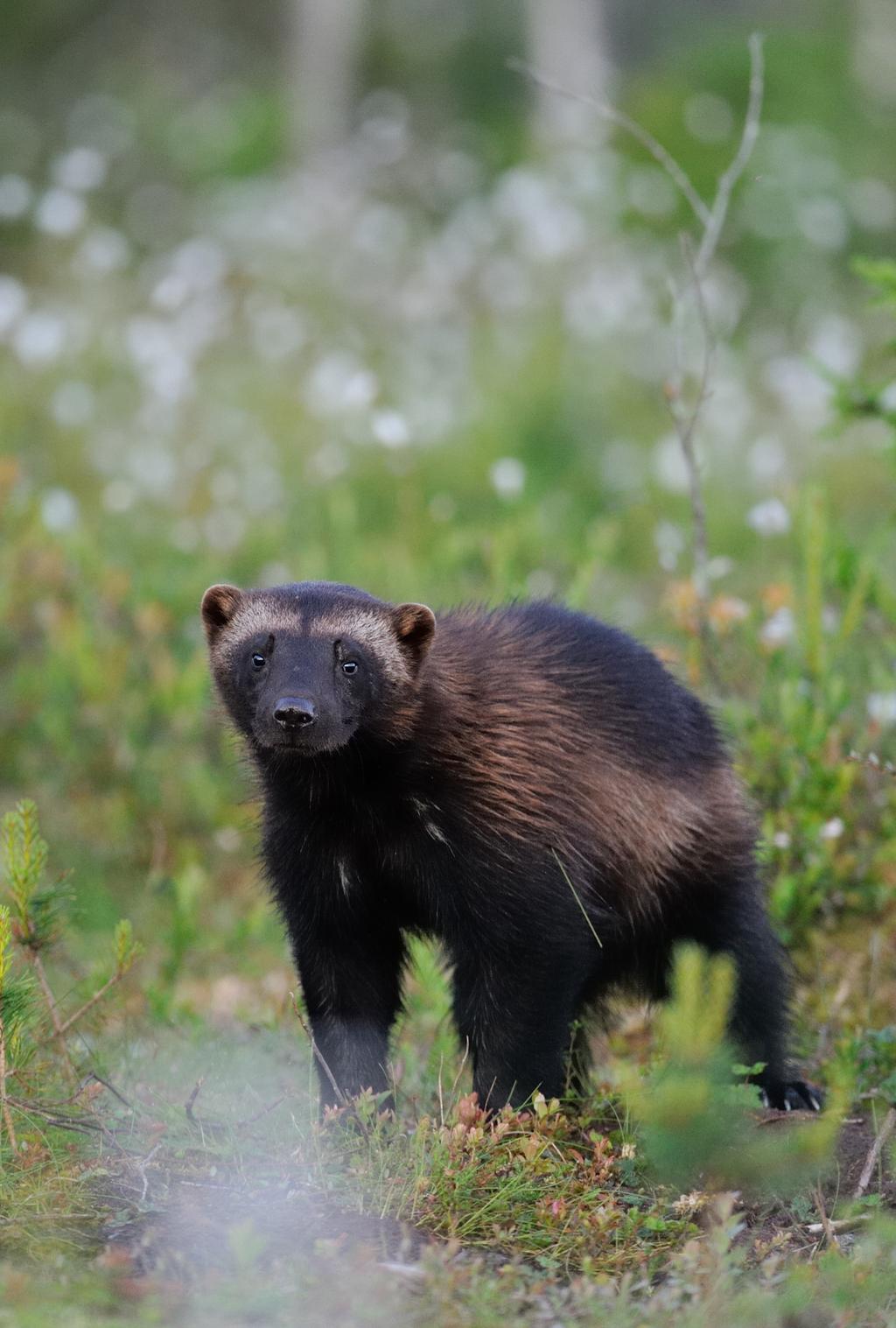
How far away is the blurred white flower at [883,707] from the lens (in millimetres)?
4898

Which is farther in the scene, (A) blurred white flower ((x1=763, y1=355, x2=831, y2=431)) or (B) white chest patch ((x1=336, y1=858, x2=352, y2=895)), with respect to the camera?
(A) blurred white flower ((x1=763, y1=355, x2=831, y2=431))

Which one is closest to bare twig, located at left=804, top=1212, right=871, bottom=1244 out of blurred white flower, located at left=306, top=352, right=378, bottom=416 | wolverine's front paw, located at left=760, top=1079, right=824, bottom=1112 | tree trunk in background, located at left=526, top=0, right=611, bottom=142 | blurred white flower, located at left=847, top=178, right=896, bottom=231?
wolverine's front paw, located at left=760, top=1079, right=824, bottom=1112

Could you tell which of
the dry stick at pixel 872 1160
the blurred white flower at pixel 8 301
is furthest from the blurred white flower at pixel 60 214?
the dry stick at pixel 872 1160

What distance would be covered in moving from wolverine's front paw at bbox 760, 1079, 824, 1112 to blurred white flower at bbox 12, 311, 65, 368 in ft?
17.4

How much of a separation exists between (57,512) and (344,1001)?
11.7ft

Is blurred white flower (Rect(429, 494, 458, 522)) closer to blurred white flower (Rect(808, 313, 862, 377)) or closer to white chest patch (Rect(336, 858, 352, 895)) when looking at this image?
blurred white flower (Rect(808, 313, 862, 377))

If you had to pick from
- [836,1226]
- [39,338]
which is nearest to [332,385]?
[39,338]

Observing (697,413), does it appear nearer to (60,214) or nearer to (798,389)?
(798,389)

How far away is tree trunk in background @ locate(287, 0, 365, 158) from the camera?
1557 cm

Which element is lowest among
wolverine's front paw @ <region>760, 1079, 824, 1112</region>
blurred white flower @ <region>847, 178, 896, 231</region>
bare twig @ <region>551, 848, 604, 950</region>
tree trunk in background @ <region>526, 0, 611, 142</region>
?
wolverine's front paw @ <region>760, 1079, 824, 1112</region>

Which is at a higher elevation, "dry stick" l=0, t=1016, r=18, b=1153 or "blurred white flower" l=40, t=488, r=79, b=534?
"blurred white flower" l=40, t=488, r=79, b=534

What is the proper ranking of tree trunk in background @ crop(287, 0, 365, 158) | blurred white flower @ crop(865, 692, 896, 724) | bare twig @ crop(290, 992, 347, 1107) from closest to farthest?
1. bare twig @ crop(290, 992, 347, 1107)
2. blurred white flower @ crop(865, 692, 896, 724)
3. tree trunk in background @ crop(287, 0, 365, 158)

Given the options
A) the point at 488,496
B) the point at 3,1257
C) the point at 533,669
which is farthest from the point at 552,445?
the point at 3,1257

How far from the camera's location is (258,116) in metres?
17.4
